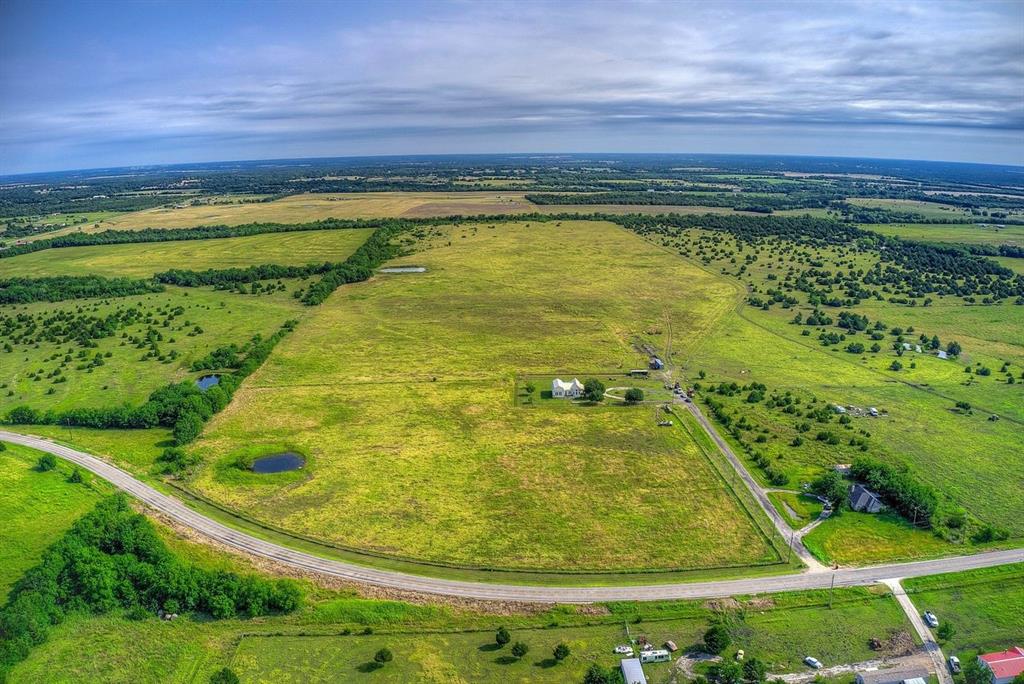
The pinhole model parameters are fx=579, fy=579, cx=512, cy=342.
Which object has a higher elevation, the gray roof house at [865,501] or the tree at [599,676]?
the gray roof house at [865,501]

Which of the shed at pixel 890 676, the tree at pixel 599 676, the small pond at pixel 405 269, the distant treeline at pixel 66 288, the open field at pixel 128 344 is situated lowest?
the shed at pixel 890 676

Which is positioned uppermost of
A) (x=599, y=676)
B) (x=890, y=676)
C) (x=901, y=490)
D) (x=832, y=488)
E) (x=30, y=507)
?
(x=901, y=490)

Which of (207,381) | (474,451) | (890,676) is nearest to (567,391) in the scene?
(474,451)

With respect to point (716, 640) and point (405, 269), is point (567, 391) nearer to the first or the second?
point (716, 640)

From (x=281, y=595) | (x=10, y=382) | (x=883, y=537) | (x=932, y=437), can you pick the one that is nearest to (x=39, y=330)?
(x=10, y=382)

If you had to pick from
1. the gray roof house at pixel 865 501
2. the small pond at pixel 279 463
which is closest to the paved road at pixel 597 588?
the gray roof house at pixel 865 501

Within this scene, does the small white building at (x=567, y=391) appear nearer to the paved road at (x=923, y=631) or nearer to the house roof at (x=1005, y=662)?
the paved road at (x=923, y=631)
